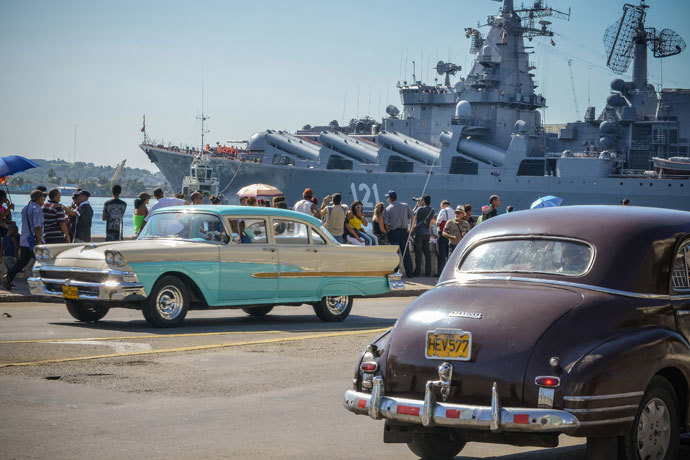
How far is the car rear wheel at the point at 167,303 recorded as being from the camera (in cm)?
1198

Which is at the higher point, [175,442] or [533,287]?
[533,287]

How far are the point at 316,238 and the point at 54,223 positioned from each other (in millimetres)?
5130

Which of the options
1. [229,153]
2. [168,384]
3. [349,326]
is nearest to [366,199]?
[229,153]

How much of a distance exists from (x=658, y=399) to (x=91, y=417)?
385 cm

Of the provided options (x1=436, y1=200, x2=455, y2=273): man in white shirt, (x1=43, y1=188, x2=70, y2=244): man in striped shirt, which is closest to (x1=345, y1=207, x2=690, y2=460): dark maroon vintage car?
(x1=43, y1=188, x2=70, y2=244): man in striped shirt

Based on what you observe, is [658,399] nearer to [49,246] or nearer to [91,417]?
[91,417]

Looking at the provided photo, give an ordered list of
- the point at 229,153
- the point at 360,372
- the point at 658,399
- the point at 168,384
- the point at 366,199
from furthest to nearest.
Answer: the point at 229,153 → the point at 366,199 → the point at 168,384 → the point at 360,372 → the point at 658,399

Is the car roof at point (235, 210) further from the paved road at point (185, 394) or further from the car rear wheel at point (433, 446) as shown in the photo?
the car rear wheel at point (433, 446)

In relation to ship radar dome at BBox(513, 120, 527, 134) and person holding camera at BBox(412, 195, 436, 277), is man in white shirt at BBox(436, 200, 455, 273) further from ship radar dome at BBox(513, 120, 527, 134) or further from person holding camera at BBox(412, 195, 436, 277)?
ship radar dome at BBox(513, 120, 527, 134)

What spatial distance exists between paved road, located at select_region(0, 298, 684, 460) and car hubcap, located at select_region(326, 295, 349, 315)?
3.15ft

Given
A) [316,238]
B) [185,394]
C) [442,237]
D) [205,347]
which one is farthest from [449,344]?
[442,237]

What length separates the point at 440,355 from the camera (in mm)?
5676

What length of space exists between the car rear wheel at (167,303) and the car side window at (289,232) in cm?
156

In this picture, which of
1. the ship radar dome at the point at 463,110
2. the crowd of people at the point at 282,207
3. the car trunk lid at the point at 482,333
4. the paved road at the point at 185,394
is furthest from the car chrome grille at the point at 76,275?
the ship radar dome at the point at 463,110
